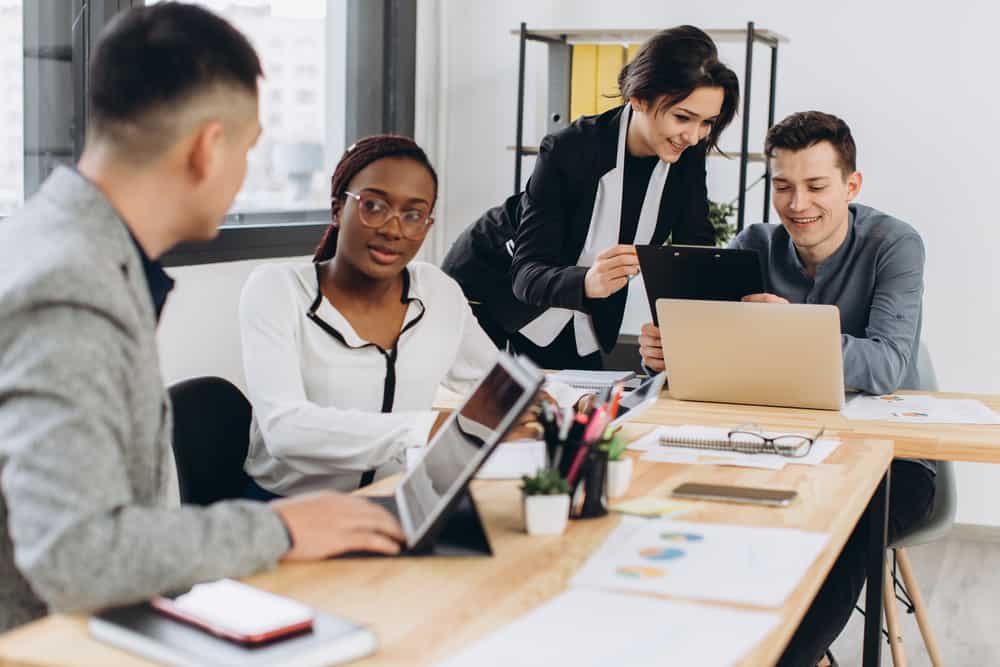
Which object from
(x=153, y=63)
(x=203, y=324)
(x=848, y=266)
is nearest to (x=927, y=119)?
(x=848, y=266)

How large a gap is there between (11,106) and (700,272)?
1.53m

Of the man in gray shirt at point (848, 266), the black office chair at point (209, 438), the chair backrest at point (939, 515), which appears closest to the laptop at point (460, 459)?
the black office chair at point (209, 438)

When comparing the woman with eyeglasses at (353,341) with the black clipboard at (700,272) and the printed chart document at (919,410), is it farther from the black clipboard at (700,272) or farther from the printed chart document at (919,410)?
the printed chart document at (919,410)

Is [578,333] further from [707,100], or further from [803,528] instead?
[803,528]

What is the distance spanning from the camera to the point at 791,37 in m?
4.11

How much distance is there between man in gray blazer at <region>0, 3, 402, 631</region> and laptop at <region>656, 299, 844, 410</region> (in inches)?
43.4

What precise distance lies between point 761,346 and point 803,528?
2.64ft

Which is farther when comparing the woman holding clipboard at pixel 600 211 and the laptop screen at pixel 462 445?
the woman holding clipboard at pixel 600 211

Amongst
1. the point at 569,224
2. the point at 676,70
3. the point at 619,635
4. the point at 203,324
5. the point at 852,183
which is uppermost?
the point at 676,70

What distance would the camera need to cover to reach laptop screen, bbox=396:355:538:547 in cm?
124

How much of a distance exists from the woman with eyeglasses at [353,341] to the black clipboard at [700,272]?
0.30 meters

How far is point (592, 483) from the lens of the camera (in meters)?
1.47

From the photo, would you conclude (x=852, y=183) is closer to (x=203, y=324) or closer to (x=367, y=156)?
(x=367, y=156)

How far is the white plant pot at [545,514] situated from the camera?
4.59 ft
